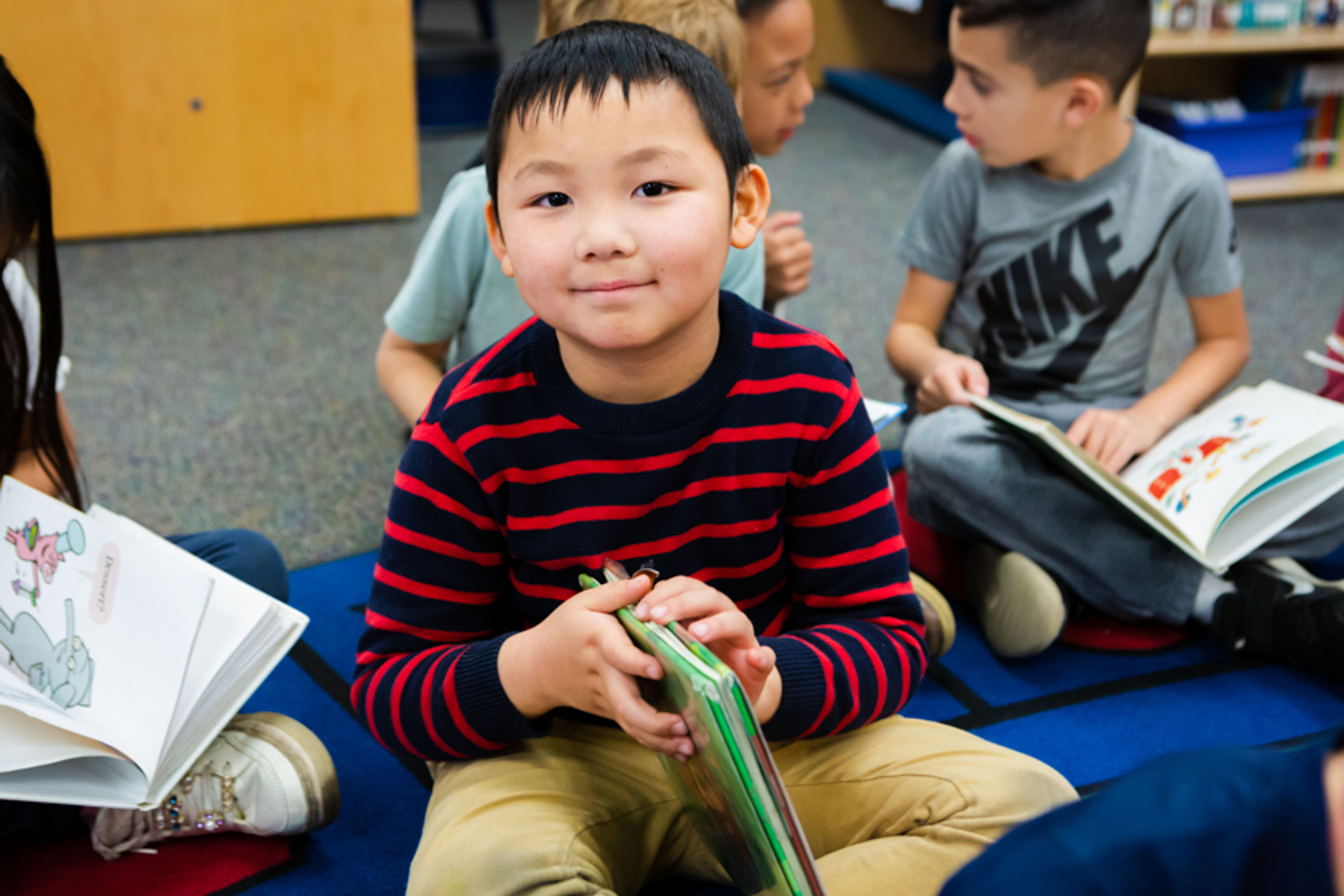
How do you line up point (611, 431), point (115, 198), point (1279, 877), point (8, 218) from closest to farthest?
point (1279, 877), point (611, 431), point (8, 218), point (115, 198)

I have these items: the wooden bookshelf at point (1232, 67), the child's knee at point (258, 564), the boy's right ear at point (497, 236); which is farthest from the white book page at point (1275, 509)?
the wooden bookshelf at point (1232, 67)

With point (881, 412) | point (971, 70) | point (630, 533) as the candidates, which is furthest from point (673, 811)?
point (971, 70)

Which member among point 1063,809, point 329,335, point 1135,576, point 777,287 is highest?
point 1063,809

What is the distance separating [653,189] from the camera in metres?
0.62

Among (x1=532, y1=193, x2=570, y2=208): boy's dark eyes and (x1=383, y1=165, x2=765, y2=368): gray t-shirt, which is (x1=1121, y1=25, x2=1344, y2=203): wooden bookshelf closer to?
(x1=383, y1=165, x2=765, y2=368): gray t-shirt

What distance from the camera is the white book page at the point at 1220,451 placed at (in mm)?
982

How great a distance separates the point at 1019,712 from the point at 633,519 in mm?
456

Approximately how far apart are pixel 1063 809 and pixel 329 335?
1.58m

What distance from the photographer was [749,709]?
49 centimetres

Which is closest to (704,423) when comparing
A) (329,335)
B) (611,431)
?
(611,431)

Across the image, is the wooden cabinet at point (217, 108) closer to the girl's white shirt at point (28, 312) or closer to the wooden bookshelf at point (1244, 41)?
the girl's white shirt at point (28, 312)

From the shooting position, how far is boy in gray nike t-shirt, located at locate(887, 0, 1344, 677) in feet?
3.50

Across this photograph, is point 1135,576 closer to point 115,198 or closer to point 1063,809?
point 1063,809

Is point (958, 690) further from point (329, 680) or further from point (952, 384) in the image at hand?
point (329, 680)
